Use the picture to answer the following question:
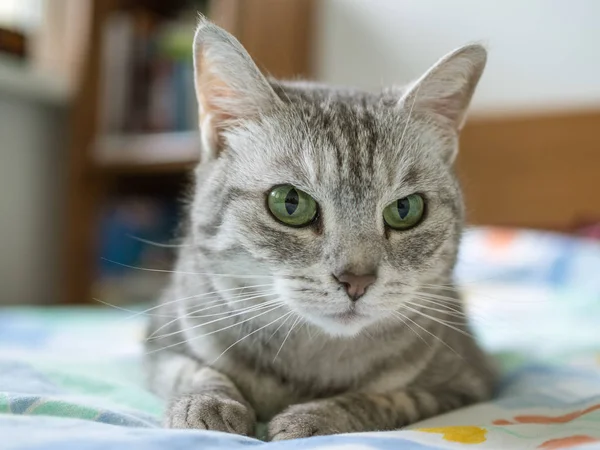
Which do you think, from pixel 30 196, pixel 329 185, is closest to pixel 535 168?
pixel 329 185

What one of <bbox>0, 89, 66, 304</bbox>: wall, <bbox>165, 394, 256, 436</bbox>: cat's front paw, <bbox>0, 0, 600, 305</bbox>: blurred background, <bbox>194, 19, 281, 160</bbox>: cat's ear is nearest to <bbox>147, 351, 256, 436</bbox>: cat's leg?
<bbox>165, 394, 256, 436</bbox>: cat's front paw

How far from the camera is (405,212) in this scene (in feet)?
3.15

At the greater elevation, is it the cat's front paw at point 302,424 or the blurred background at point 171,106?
the blurred background at point 171,106

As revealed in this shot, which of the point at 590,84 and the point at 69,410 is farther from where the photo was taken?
the point at 590,84

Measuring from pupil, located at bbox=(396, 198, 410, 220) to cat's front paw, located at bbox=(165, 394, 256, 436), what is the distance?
36cm

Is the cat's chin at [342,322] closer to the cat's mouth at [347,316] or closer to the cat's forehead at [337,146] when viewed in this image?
the cat's mouth at [347,316]

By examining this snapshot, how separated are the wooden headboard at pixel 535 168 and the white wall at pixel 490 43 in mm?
76

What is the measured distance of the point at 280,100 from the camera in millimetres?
1013

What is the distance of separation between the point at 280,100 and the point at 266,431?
50 cm

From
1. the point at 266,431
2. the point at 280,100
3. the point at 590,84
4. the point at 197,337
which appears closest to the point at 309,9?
the point at 590,84

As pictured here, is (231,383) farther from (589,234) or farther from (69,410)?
(589,234)

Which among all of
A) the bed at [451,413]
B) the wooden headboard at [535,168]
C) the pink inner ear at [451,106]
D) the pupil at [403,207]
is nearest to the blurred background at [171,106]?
the wooden headboard at [535,168]

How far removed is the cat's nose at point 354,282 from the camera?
0.84 m

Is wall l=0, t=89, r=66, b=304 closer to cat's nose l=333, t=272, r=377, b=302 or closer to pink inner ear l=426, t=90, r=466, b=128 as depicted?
pink inner ear l=426, t=90, r=466, b=128
